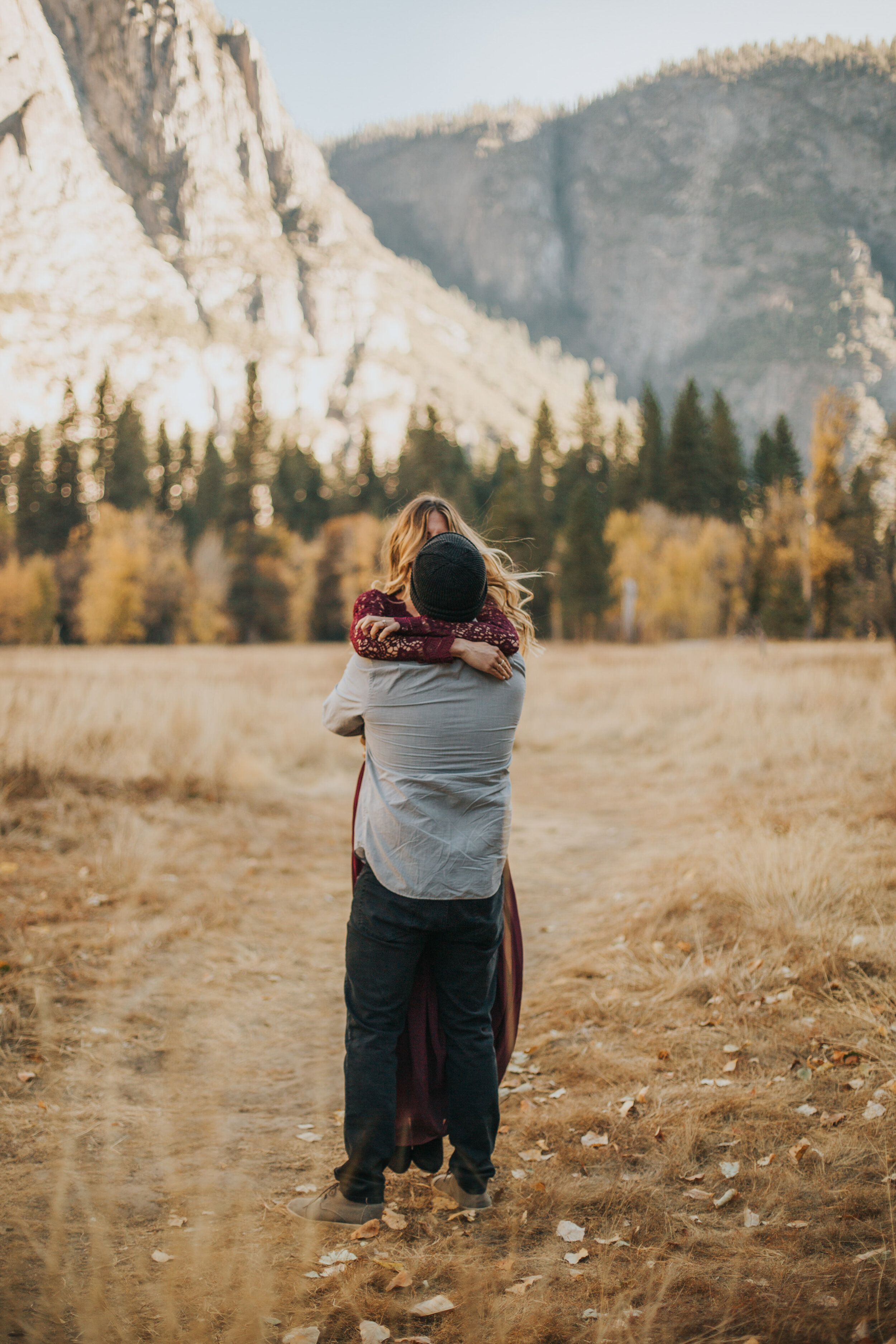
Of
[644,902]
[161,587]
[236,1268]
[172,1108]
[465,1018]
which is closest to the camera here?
[236,1268]

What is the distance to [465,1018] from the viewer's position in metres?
2.87

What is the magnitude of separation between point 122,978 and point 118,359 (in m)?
191

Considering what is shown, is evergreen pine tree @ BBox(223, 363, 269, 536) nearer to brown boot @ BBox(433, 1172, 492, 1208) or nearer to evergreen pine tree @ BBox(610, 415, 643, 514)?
evergreen pine tree @ BBox(610, 415, 643, 514)

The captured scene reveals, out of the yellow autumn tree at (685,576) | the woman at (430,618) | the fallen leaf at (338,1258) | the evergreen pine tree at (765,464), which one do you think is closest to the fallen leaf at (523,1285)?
the fallen leaf at (338,1258)

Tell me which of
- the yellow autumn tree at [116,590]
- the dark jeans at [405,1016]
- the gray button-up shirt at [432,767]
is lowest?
the dark jeans at [405,1016]

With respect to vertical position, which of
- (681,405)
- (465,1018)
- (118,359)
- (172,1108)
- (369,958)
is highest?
(118,359)

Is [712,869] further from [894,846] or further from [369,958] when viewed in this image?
[369,958]

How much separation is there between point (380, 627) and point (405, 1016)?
1.29 metres

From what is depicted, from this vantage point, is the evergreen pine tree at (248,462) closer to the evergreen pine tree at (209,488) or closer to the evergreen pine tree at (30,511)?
the evergreen pine tree at (209,488)

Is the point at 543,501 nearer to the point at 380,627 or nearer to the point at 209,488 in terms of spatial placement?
the point at 209,488

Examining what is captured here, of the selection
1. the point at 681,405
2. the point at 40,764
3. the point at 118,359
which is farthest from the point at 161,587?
the point at 118,359

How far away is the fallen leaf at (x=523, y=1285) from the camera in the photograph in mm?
2449

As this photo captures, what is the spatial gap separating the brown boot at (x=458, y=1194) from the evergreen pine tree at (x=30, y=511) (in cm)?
5924

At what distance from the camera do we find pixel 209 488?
6200 cm
